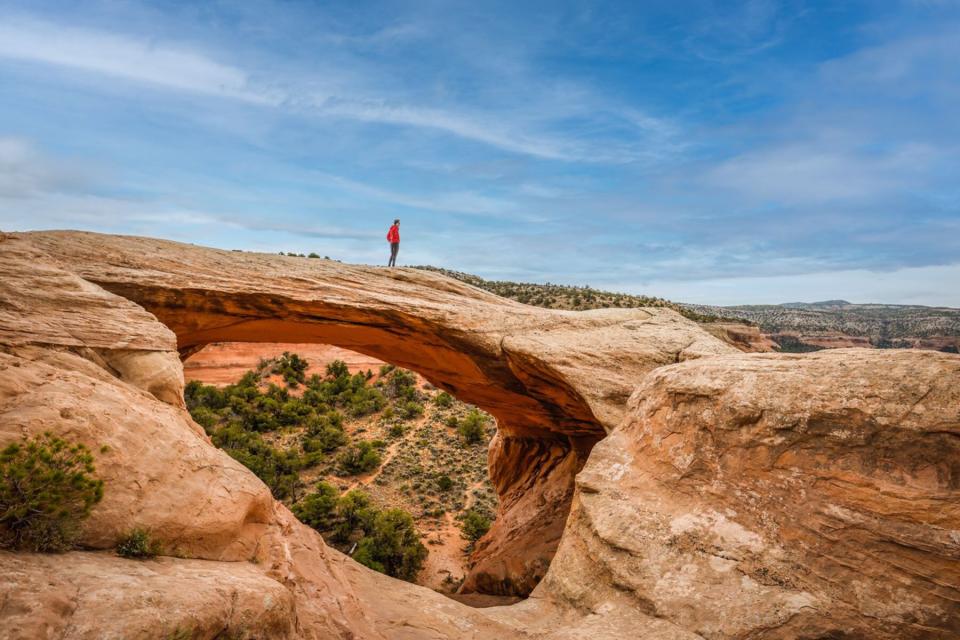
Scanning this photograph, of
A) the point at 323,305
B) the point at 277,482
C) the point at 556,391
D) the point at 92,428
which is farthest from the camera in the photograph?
the point at 277,482

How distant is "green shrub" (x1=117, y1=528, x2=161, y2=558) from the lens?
210 inches

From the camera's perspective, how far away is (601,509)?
858cm

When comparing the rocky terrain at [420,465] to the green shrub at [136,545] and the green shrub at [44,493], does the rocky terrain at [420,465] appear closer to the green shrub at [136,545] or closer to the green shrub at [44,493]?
the green shrub at [136,545]

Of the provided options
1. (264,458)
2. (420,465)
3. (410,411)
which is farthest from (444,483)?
(410,411)

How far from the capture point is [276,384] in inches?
1407

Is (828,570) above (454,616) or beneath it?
above

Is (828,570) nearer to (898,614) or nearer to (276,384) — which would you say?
(898,614)

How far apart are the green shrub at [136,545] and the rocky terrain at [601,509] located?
0.28 feet

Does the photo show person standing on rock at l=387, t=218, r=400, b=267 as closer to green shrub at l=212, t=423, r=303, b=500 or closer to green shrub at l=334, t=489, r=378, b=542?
green shrub at l=334, t=489, r=378, b=542

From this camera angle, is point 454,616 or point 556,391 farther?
point 556,391

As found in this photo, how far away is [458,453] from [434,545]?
8035 millimetres

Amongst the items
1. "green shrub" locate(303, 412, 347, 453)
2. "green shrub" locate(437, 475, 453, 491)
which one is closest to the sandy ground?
"green shrub" locate(303, 412, 347, 453)

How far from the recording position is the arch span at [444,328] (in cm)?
1116

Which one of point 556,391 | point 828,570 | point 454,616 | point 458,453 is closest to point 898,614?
point 828,570
